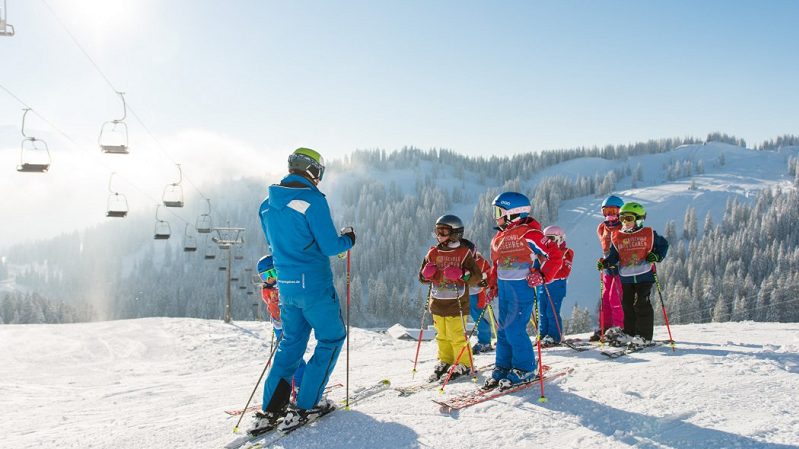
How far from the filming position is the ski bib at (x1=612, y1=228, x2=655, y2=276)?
717 centimetres

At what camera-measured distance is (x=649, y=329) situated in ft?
23.4

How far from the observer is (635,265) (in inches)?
285

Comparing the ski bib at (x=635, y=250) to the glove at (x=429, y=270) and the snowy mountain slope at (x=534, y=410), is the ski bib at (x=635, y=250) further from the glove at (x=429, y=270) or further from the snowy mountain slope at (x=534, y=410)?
the glove at (x=429, y=270)

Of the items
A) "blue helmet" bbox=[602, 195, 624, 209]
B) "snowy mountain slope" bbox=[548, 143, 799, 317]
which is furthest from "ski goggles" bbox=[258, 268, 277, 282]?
"snowy mountain slope" bbox=[548, 143, 799, 317]

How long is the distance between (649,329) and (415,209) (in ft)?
429

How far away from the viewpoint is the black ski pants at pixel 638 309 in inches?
282

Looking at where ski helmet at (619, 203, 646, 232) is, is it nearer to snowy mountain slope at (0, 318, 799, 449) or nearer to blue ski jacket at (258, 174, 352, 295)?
snowy mountain slope at (0, 318, 799, 449)

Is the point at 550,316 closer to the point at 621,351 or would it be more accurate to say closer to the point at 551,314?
the point at 551,314

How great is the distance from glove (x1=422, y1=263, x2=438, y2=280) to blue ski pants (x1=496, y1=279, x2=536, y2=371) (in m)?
1.07

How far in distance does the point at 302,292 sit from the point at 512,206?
8.94ft

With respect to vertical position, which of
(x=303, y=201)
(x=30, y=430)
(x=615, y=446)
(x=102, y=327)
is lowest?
(x=102, y=327)

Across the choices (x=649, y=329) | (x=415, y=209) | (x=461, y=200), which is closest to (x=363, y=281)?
(x=415, y=209)

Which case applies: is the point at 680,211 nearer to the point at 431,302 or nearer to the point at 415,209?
the point at 415,209

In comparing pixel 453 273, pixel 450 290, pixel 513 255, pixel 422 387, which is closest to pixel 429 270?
pixel 450 290
